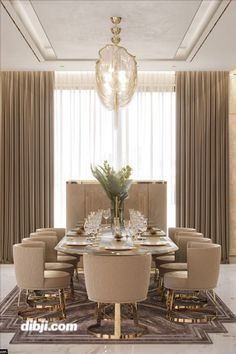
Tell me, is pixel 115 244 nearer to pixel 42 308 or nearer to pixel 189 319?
pixel 189 319

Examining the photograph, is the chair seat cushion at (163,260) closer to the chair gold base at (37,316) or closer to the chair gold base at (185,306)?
the chair gold base at (185,306)

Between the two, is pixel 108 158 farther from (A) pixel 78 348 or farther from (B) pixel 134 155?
(A) pixel 78 348

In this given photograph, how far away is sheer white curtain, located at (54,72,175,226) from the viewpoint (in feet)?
33.6

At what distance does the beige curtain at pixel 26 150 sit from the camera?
32.8ft

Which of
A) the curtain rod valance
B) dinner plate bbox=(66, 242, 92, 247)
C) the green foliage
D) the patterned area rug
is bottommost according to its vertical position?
the patterned area rug

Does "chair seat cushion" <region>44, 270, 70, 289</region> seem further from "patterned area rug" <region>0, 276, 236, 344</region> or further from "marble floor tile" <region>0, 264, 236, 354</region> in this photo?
"marble floor tile" <region>0, 264, 236, 354</region>

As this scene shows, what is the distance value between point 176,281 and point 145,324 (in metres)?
0.52

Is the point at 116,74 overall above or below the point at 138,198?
above

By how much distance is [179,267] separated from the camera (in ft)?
21.7

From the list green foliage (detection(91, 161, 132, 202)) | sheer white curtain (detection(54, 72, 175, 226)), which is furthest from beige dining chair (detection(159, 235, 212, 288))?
sheer white curtain (detection(54, 72, 175, 226))

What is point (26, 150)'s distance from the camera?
10.0 meters

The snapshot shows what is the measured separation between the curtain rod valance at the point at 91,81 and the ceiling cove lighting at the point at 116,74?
310 centimetres

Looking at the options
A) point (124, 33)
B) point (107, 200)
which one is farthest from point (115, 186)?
point (107, 200)

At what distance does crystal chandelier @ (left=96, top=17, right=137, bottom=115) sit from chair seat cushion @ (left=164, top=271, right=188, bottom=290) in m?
2.12
